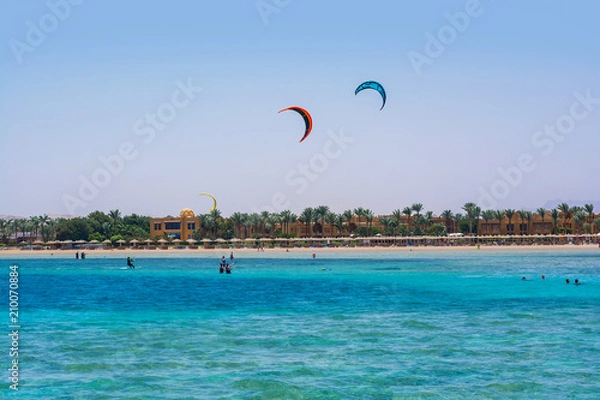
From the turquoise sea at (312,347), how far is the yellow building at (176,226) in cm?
10161

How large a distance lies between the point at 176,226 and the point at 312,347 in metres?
120

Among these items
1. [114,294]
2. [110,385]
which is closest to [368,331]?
[110,385]

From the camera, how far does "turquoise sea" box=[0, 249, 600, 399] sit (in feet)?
49.6

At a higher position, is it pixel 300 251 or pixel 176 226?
pixel 176 226

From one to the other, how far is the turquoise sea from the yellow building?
101609 mm

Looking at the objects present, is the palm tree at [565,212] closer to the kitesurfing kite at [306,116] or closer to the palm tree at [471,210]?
the palm tree at [471,210]

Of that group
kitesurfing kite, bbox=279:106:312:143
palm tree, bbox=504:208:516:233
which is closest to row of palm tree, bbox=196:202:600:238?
palm tree, bbox=504:208:516:233

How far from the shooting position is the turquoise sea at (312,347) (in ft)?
49.6

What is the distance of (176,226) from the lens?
449ft

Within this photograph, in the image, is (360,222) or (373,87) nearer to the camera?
(373,87)

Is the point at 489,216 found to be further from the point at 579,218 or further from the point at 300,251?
the point at 300,251

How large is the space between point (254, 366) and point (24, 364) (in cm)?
517

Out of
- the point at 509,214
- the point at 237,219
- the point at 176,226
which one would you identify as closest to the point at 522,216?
the point at 509,214

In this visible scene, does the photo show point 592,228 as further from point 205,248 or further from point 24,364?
point 24,364
